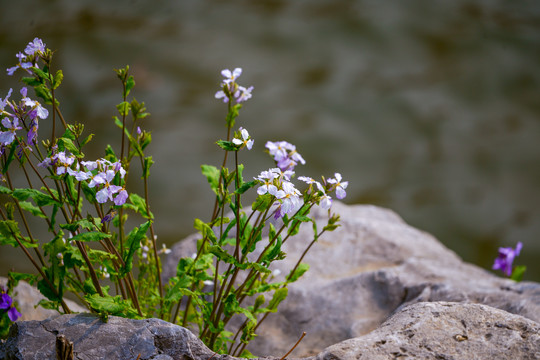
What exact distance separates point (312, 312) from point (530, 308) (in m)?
0.75

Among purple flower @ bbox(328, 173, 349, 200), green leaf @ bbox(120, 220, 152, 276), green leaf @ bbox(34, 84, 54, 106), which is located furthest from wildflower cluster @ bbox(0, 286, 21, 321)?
purple flower @ bbox(328, 173, 349, 200)

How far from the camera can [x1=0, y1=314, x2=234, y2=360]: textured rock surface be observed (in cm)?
117

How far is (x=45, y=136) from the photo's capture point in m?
3.36

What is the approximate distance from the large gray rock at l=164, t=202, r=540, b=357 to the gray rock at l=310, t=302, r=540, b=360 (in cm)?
38

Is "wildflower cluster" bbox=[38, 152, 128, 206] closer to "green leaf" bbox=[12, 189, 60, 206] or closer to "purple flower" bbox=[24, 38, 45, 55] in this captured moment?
"green leaf" bbox=[12, 189, 60, 206]

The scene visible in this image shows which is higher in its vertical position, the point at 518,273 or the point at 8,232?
the point at 518,273

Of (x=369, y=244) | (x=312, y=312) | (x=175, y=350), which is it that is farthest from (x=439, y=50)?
(x=175, y=350)

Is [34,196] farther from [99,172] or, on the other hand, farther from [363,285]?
[363,285]

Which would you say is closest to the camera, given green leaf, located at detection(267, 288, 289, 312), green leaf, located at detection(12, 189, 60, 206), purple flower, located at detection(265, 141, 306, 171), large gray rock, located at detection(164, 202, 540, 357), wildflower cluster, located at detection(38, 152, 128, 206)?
wildflower cluster, located at detection(38, 152, 128, 206)

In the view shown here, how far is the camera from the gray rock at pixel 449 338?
1.15m

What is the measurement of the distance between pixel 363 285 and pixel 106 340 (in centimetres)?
111

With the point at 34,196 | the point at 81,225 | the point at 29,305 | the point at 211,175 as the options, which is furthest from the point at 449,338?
the point at 29,305

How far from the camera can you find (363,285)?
2.03 metres

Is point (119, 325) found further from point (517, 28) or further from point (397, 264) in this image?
point (517, 28)
